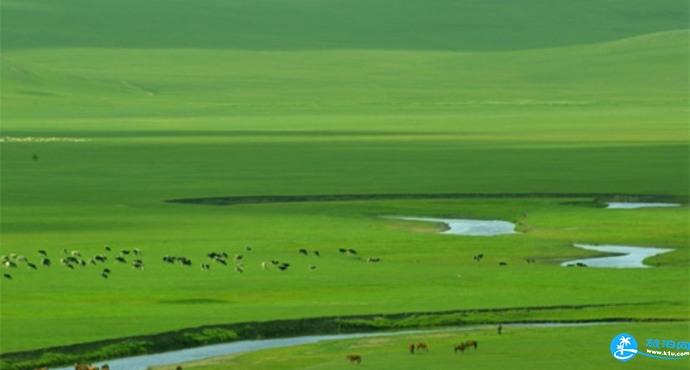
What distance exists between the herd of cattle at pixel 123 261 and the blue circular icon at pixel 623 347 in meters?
8.59

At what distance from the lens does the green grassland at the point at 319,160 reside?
86.8 ft

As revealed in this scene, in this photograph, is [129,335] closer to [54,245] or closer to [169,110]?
[54,245]

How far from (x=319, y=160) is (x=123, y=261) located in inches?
1058

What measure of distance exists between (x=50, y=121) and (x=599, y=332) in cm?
7011

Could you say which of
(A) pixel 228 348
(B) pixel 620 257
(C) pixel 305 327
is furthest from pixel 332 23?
(A) pixel 228 348

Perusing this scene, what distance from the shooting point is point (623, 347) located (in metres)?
20.7

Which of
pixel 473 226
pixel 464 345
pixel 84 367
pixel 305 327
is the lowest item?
pixel 84 367

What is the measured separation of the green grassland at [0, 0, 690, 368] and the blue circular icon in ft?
3.11

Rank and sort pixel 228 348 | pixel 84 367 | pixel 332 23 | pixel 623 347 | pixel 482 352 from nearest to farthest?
pixel 84 367
pixel 623 347
pixel 482 352
pixel 228 348
pixel 332 23

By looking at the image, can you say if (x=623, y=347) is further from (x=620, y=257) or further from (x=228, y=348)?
(x=620, y=257)

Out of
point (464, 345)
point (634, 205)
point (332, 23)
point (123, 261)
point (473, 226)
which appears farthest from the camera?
point (332, 23)

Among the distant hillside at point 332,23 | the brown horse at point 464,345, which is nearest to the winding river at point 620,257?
the brown horse at point 464,345

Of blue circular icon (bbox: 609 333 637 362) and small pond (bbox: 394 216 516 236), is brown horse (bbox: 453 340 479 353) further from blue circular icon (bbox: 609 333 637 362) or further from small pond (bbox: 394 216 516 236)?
small pond (bbox: 394 216 516 236)

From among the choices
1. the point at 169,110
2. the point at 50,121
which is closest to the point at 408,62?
the point at 169,110
